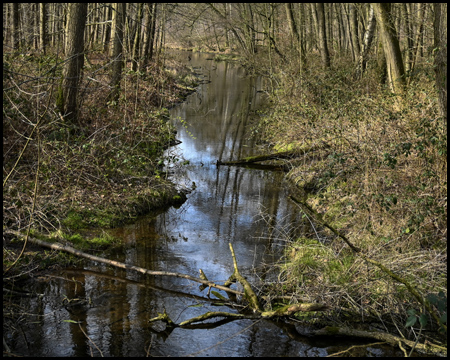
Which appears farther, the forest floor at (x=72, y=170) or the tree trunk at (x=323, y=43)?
the tree trunk at (x=323, y=43)

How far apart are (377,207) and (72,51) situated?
25.5 feet

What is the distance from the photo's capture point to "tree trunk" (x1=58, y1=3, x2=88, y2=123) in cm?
1123

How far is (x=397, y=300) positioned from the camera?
20.0 ft

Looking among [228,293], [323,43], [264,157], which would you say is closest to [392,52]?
[264,157]

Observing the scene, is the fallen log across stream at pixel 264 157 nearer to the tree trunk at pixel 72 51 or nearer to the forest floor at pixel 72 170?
the forest floor at pixel 72 170

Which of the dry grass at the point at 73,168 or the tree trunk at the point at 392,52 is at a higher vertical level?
the tree trunk at the point at 392,52

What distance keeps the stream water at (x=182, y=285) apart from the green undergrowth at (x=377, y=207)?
0.67m

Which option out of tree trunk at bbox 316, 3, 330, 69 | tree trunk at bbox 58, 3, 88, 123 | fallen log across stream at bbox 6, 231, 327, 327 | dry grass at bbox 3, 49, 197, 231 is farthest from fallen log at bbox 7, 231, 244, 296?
tree trunk at bbox 316, 3, 330, 69

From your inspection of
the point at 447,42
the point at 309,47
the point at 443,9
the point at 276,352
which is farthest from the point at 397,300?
the point at 309,47

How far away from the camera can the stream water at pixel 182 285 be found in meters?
5.61

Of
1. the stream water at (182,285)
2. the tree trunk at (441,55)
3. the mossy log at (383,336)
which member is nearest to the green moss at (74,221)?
the stream water at (182,285)

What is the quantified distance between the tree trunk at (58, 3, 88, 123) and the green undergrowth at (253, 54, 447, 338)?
5.93 metres

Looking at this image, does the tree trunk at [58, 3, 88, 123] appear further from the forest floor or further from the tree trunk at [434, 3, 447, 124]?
the tree trunk at [434, 3, 447, 124]

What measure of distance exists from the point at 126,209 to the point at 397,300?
19.2 feet
